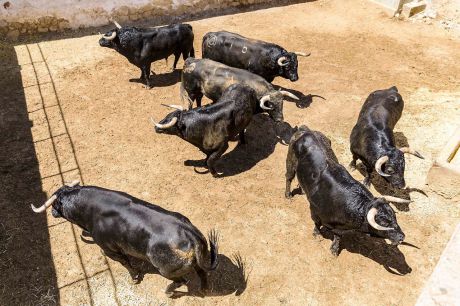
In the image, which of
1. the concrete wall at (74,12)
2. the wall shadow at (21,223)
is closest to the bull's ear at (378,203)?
the wall shadow at (21,223)

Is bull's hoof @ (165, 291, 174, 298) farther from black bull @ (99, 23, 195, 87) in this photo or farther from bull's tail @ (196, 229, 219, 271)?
black bull @ (99, 23, 195, 87)

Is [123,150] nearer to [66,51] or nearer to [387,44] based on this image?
[66,51]

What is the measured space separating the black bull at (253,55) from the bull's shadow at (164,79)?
1.53 metres

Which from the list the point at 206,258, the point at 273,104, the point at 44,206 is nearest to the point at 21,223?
the point at 44,206

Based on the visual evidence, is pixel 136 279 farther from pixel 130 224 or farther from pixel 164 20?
pixel 164 20

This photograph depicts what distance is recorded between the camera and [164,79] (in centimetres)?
1230

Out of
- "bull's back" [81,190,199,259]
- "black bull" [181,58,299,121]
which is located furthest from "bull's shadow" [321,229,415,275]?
"black bull" [181,58,299,121]

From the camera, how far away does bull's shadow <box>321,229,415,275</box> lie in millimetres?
7242

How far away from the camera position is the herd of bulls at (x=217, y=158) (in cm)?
617

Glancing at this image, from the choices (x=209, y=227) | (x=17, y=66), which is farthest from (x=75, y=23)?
(x=209, y=227)

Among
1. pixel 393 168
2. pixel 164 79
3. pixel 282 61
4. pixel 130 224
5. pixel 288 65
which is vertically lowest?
pixel 164 79

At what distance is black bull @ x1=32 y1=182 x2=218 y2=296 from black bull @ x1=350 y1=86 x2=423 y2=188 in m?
3.81

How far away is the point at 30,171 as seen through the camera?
897 cm

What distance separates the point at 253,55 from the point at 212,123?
3228 mm
